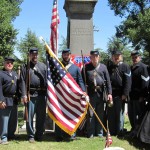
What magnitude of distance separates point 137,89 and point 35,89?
8.31ft

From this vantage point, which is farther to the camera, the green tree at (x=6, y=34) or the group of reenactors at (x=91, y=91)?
the green tree at (x=6, y=34)

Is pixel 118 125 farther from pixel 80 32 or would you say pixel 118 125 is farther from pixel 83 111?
pixel 80 32

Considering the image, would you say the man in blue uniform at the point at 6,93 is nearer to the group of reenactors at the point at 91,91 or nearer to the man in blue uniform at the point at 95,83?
the group of reenactors at the point at 91,91

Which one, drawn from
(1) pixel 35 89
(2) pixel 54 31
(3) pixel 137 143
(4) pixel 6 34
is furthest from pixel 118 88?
(4) pixel 6 34

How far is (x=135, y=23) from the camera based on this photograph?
35.7m

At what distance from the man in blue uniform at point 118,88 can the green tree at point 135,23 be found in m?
24.7

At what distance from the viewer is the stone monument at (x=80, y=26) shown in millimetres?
10820

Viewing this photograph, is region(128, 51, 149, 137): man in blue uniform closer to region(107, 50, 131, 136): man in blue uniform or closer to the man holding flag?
region(107, 50, 131, 136): man in blue uniform

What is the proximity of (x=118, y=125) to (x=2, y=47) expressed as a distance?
20416 millimetres

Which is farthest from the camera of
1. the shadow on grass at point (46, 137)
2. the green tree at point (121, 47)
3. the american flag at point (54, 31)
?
the green tree at point (121, 47)

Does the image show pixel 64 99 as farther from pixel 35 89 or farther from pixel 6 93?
pixel 6 93

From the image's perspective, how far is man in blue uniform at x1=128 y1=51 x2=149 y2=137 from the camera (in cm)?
862

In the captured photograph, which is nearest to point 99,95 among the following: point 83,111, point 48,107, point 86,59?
point 83,111

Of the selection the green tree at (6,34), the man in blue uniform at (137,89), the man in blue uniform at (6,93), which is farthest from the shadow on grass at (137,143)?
the green tree at (6,34)
